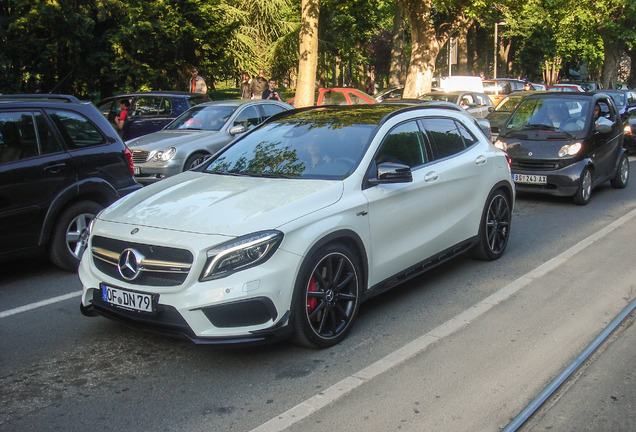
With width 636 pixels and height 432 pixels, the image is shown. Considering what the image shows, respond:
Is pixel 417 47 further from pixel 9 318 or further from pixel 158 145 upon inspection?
pixel 9 318

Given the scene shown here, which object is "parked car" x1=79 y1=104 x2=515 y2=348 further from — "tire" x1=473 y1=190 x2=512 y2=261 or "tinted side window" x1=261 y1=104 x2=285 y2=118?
"tinted side window" x1=261 y1=104 x2=285 y2=118

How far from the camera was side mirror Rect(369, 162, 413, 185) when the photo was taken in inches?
208

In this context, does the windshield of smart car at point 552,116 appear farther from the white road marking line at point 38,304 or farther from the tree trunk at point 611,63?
the tree trunk at point 611,63

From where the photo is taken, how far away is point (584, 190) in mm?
10859

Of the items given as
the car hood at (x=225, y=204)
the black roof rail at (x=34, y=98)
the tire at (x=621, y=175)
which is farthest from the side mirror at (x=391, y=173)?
the tire at (x=621, y=175)

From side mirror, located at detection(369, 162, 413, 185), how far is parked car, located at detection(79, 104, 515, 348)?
1cm

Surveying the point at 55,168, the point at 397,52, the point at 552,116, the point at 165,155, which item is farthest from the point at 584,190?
the point at 397,52

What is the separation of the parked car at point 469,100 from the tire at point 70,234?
43.4ft

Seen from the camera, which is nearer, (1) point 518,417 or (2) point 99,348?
(1) point 518,417

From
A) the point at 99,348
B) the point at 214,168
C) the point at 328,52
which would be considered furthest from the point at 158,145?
the point at 328,52

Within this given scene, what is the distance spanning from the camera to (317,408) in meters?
3.93

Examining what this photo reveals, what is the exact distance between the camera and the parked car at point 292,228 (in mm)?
4293

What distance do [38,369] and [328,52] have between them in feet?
109

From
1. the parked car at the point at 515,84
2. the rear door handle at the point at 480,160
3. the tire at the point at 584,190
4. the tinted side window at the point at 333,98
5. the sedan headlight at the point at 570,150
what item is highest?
the parked car at the point at 515,84
